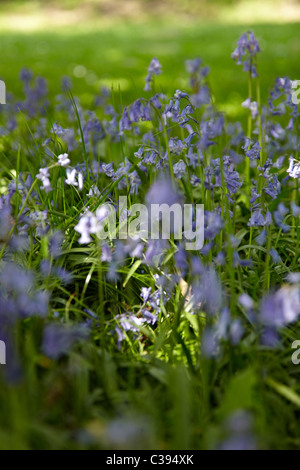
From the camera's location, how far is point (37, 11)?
24734mm

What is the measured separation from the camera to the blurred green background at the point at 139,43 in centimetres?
766

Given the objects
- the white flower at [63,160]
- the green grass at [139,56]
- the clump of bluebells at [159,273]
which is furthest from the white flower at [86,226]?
the green grass at [139,56]

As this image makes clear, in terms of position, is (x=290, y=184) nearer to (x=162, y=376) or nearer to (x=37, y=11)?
(x=162, y=376)

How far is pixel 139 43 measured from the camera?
45.6ft

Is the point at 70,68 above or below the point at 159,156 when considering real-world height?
above

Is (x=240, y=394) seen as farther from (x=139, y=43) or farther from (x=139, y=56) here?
(x=139, y=43)

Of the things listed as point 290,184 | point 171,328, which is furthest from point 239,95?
point 171,328

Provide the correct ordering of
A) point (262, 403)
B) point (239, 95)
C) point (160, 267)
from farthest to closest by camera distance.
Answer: point (239, 95) → point (160, 267) → point (262, 403)

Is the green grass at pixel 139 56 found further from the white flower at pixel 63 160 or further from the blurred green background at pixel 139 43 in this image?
the white flower at pixel 63 160

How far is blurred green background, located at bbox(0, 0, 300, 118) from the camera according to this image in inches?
301

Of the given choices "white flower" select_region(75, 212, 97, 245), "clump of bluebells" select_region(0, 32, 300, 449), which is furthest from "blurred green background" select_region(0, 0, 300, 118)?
"white flower" select_region(75, 212, 97, 245)

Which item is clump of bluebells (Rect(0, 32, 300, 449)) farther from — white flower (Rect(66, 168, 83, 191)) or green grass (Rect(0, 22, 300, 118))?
green grass (Rect(0, 22, 300, 118))

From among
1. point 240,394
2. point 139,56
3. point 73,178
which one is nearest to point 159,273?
point 73,178

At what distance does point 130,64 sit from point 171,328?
876 centimetres
